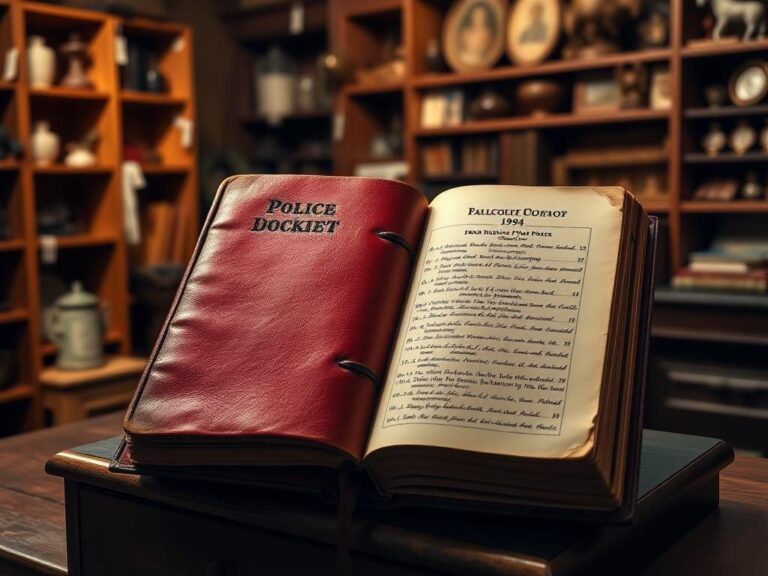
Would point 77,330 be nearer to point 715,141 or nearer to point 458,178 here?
point 458,178

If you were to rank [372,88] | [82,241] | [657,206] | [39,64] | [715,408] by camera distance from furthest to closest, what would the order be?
[372,88] → [82,241] → [39,64] → [657,206] → [715,408]

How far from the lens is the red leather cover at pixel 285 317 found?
771 millimetres

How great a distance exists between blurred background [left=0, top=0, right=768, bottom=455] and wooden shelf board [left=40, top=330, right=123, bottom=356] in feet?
0.05

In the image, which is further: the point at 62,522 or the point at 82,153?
the point at 82,153

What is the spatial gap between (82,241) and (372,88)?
1.49m

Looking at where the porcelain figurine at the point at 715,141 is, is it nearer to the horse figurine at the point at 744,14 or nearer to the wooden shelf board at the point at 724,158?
the wooden shelf board at the point at 724,158

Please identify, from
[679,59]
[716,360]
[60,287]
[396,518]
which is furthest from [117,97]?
[396,518]

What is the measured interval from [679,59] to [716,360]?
3.67ft

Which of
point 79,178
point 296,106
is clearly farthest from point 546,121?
point 79,178

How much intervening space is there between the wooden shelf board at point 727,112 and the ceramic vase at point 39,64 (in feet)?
8.72

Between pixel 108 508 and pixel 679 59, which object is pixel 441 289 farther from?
pixel 679 59

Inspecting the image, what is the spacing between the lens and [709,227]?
373 centimetres

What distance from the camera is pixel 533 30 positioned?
12.6 ft

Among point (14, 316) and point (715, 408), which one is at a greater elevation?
point (14, 316)
